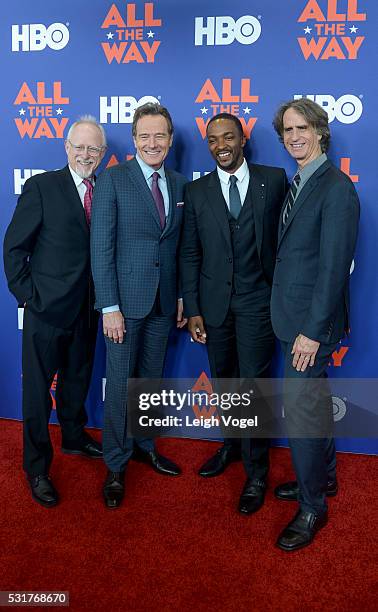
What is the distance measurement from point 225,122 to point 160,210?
480mm

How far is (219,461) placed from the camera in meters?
2.99

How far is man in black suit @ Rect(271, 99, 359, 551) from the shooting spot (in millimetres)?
2152

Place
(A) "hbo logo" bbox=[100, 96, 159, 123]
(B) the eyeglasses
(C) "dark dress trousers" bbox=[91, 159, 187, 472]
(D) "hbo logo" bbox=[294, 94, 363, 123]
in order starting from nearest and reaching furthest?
(C) "dark dress trousers" bbox=[91, 159, 187, 472] < (B) the eyeglasses < (D) "hbo logo" bbox=[294, 94, 363, 123] < (A) "hbo logo" bbox=[100, 96, 159, 123]

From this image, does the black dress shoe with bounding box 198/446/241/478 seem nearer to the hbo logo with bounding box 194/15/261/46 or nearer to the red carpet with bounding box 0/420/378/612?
the red carpet with bounding box 0/420/378/612

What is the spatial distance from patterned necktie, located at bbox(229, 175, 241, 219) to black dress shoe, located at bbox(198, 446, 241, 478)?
1206 millimetres

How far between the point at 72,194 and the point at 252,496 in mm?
1568

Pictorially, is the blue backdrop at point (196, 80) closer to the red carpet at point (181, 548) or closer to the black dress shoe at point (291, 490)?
the black dress shoe at point (291, 490)

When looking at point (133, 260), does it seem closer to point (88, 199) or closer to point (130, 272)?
point (130, 272)

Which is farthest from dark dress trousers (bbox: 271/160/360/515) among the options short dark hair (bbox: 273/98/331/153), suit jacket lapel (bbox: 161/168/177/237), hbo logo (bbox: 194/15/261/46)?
hbo logo (bbox: 194/15/261/46)

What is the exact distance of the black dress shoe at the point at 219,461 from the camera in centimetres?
294

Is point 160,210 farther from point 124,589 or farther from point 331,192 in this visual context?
point 124,589

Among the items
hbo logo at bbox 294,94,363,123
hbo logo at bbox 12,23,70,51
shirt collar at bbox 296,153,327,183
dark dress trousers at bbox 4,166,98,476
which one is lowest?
dark dress trousers at bbox 4,166,98,476

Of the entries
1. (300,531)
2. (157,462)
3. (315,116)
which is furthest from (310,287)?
(157,462)

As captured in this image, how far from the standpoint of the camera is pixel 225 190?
268cm
